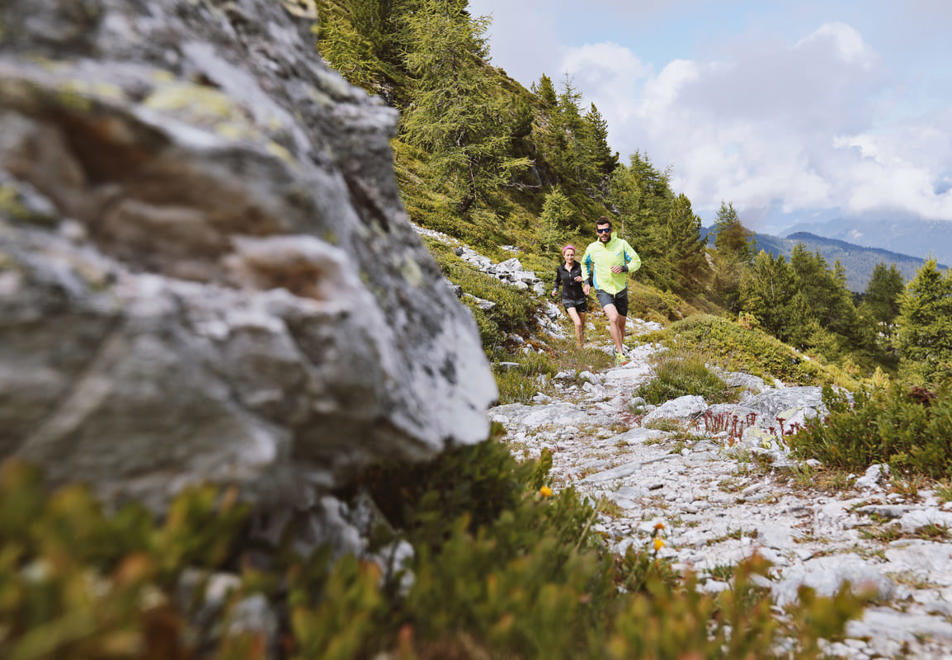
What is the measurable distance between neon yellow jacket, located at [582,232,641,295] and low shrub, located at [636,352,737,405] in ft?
6.81

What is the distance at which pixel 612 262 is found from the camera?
968cm

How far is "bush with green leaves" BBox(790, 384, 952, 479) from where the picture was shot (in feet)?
12.6

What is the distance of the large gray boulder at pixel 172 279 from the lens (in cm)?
117

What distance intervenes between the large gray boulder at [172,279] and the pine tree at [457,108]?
2274cm

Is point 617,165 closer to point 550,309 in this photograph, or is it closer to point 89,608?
point 550,309

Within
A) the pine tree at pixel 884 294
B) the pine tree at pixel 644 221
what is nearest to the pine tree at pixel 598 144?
the pine tree at pixel 644 221

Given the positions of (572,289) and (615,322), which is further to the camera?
(572,289)

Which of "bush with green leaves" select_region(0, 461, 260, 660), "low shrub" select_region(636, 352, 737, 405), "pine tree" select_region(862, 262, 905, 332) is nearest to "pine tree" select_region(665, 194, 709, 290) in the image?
"pine tree" select_region(862, 262, 905, 332)

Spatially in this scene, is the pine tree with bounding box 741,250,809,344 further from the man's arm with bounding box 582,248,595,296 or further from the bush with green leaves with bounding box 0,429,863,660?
the bush with green leaves with bounding box 0,429,863,660

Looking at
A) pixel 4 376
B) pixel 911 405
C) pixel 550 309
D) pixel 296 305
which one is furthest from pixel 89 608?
pixel 550 309

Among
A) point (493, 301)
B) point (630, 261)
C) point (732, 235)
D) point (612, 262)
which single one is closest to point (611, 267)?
point (612, 262)

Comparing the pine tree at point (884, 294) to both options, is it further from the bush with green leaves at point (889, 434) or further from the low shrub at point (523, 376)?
the bush with green leaves at point (889, 434)

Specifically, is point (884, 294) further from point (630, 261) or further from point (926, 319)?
point (630, 261)

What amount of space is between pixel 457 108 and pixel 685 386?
19288mm
